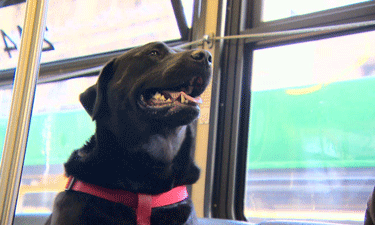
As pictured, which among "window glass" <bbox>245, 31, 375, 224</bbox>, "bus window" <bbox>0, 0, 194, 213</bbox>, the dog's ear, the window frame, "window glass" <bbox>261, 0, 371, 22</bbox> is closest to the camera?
the dog's ear

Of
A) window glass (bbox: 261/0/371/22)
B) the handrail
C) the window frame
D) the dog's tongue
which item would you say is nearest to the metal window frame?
the window frame

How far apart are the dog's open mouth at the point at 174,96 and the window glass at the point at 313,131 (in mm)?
744

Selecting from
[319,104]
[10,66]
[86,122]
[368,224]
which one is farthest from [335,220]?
[10,66]

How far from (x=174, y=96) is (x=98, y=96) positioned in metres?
0.24

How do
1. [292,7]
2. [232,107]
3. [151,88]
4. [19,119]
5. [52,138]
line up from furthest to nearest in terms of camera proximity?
[52,138] → [232,107] → [292,7] → [151,88] → [19,119]

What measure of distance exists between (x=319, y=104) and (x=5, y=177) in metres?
1.46

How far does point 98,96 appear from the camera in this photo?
1.24 meters

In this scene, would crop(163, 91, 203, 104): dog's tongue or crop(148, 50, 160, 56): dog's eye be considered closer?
crop(163, 91, 203, 104): dog's tongue

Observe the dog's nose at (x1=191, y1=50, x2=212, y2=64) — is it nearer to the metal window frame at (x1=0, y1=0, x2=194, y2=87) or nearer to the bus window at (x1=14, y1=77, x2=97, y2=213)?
the metal window frame at (x1=0, y1=0, x2=194, y2=87)

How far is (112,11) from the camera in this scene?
7.82 feet

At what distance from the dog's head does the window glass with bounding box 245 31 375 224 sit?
739 mm

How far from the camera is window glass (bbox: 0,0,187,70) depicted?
7.41ft

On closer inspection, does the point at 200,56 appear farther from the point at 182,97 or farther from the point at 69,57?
the point at 69,57

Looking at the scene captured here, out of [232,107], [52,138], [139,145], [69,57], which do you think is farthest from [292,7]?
[52,138]
